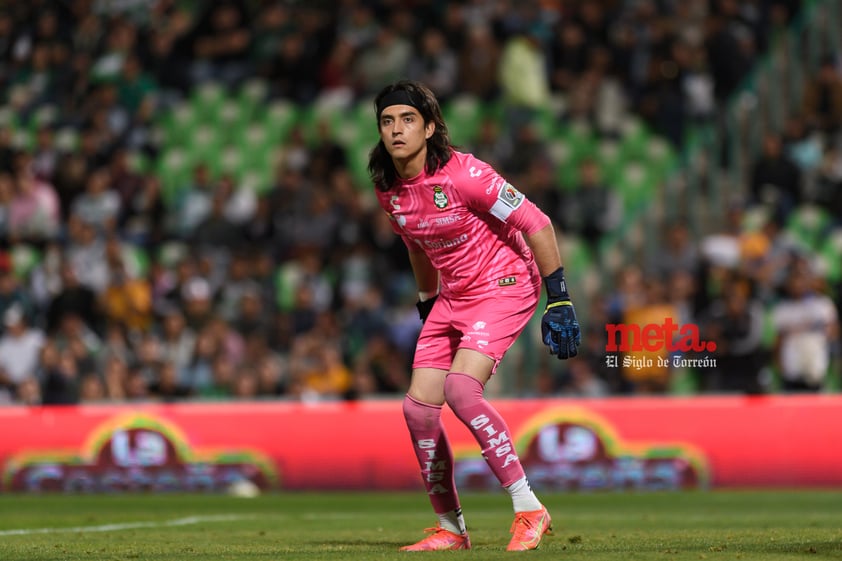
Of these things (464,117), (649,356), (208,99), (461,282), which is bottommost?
(649,356)

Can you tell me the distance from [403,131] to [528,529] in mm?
2144

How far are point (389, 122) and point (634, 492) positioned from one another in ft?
27.2

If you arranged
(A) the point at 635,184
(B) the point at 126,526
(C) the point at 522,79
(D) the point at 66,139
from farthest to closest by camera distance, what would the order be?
(D) the point at 66,139 < (C) the point at 522,79 < (A) the point at 635,184 < (B) the point at 126,526

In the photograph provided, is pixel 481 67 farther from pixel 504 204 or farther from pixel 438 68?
pixel 504 204

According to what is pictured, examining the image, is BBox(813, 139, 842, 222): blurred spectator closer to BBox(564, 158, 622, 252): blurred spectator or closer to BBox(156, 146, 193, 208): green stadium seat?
BBox(564, 158, 622, 252): blurred spectator

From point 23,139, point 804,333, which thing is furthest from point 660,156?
point 23,139

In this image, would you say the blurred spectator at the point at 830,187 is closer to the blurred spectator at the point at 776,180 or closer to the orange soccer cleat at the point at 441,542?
the blurred spectator at the point at 776,180

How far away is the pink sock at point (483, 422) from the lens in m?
7.50

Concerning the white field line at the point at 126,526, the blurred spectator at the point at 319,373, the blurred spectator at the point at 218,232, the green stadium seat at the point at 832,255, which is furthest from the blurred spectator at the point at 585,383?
the white field line at the point at 126,526

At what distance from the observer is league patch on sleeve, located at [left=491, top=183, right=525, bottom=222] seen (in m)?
7.59

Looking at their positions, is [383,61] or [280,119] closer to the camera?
[383,61]

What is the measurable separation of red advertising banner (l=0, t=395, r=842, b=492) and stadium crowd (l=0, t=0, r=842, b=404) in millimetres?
652

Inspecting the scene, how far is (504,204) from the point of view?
7582mm

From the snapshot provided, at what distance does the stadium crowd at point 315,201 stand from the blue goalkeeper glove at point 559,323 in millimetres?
8305
